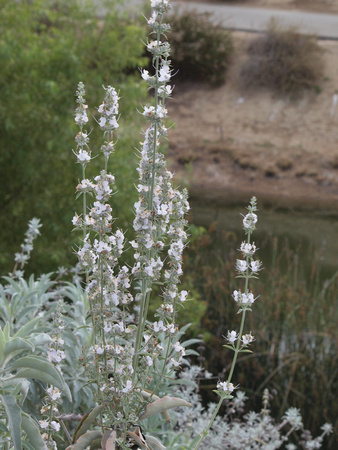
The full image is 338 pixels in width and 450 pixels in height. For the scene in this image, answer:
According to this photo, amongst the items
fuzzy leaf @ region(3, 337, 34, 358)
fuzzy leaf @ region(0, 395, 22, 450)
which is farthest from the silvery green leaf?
fuzzy leaf @ region(0, 395, 22, 450)

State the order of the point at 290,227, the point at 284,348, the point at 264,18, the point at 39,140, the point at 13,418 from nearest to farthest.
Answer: the point at 13,418 < the point at 284,348 < the point at 39,140 < the point at 290,227 < the point at 264,18

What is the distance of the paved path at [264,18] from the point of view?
1736 cm

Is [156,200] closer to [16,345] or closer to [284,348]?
[16,345]

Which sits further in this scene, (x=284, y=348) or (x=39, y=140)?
(x=39, y=140)

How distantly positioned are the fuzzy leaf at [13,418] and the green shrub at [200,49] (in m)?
15.0

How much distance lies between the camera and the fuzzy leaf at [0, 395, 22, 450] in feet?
5.29

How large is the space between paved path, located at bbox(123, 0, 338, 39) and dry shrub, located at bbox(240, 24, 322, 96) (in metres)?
1.25

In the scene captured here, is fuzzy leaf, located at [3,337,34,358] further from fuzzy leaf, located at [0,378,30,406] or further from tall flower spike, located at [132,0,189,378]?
tall flower spike, located at [132,0,189,378]

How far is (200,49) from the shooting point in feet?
52.4

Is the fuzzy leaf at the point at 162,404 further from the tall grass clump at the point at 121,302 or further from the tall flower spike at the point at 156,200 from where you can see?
the tall flower spike at the point at 156,200

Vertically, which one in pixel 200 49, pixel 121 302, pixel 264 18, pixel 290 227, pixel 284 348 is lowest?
pixel 121 302

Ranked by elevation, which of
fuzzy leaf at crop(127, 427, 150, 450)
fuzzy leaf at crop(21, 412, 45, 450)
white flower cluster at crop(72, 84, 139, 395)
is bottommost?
fuzzy leaf at crop(21, 412, 45, 450)

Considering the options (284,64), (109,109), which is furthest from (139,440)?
(284,64)

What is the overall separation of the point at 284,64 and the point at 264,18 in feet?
11.5
